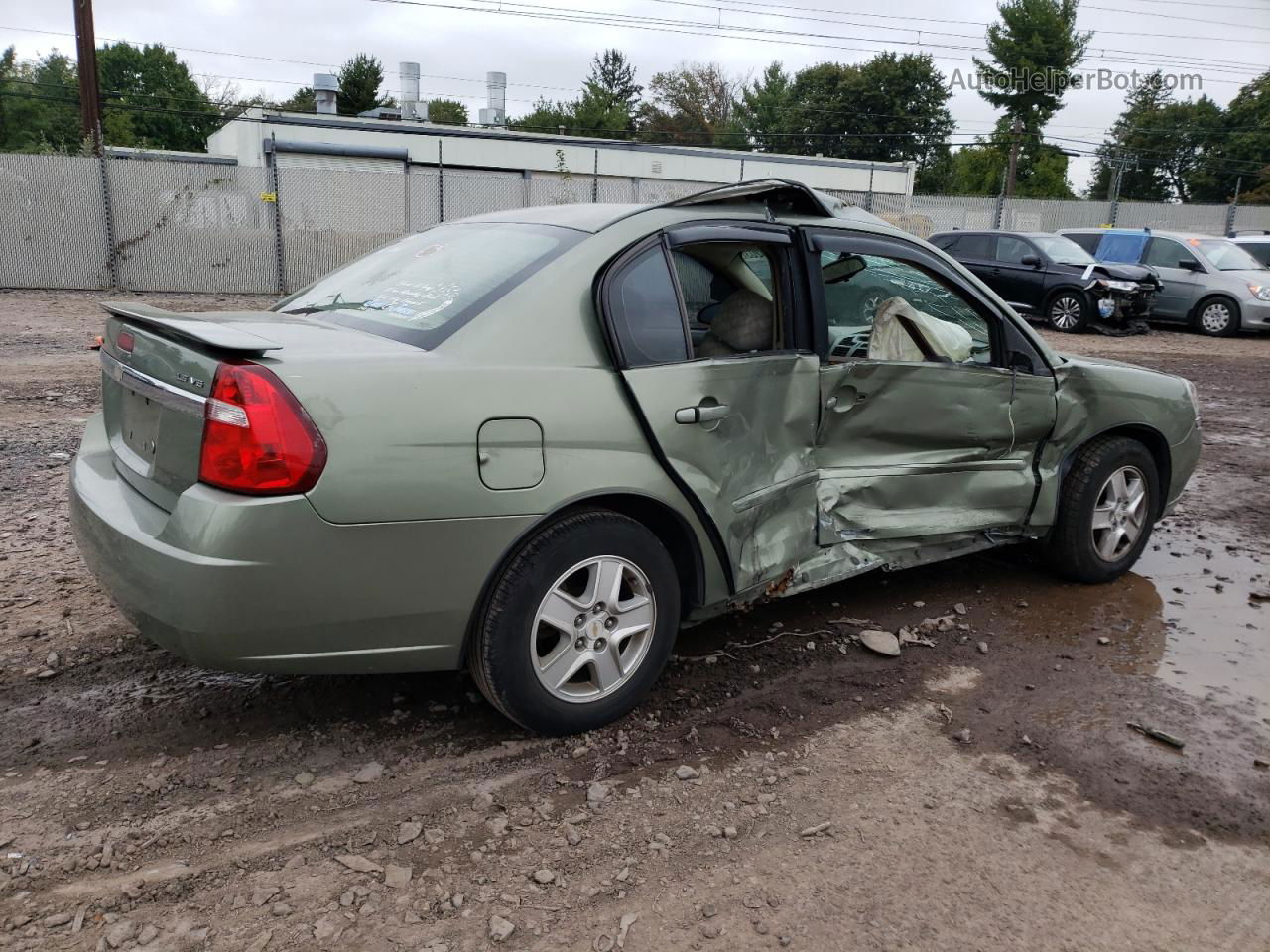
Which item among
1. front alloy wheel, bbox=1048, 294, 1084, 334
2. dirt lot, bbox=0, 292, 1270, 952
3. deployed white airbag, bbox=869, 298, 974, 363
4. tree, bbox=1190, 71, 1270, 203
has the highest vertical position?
tree, bbox=1190, 71, 1270, 203

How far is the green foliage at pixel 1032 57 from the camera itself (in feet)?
163

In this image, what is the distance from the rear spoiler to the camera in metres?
2.60

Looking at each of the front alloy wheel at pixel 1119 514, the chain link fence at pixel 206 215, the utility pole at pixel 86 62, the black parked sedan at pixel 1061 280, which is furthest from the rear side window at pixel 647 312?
the utility pole at pixel 86 62

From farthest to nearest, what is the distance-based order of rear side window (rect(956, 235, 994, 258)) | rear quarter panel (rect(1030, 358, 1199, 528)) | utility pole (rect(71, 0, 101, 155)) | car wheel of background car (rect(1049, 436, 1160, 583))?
utility pole (rect(71, 0, 101, 155)) → rear side window (rect(956, 235, 994, 258)) → car wheel of background car (rect(1049, 436, 1160, 583)) → rear quarter panel (rect(1030, 358, 1199, 528))

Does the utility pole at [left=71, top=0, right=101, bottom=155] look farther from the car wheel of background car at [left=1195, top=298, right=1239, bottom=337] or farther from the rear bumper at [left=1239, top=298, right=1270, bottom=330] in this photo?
the rear bumper at [left=1239, top=298, right=1270, bottom=330]

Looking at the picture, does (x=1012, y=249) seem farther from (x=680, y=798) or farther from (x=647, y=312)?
(x=680, y=798)

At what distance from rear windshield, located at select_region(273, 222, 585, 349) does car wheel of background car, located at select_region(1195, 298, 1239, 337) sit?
17392mm

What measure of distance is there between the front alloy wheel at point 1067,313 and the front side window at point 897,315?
13.8 meters

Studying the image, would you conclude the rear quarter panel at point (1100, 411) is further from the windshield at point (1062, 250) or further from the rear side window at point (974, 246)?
the rear side window at point (974, 246)

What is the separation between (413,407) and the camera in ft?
8.66

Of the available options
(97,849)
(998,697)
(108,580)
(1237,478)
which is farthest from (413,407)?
(1237,478)

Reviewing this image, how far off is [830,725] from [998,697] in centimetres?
73

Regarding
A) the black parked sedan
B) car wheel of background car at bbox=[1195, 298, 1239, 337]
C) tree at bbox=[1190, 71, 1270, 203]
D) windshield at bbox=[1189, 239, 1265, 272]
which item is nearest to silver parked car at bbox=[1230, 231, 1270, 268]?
windshield at bbox=[1189, 239, 1265, 272]

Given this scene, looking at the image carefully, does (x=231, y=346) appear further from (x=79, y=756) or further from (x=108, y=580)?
(x=79, y=756)
